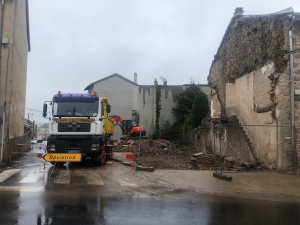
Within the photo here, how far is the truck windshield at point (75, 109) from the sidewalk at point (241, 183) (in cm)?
352

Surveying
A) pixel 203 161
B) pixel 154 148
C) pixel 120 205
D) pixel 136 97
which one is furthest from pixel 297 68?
pixel 136 97

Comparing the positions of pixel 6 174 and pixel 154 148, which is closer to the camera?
pixel 6 174

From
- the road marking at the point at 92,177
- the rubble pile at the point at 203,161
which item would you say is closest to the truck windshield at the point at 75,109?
the road marking at the point at 92,177

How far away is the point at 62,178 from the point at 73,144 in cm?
262

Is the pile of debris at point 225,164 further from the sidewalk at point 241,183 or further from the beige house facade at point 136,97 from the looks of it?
the beige house facade at point 136,97

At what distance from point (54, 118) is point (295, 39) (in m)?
10.7

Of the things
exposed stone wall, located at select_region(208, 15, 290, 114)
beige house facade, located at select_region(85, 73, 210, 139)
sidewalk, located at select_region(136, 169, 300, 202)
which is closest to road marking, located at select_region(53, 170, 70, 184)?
sidewalk, located at select_region(136, 169, 300, 202)

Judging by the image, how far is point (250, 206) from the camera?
779 centimetres

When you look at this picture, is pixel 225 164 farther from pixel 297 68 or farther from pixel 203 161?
pixel 297 68

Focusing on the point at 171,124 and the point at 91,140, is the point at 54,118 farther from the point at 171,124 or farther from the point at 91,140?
the point at 171,124

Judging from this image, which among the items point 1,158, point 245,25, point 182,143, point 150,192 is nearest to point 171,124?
point 182,143

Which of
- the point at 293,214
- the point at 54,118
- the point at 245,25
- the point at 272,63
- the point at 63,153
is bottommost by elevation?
the point at 293,214

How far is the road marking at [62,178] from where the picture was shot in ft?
→ 34.1

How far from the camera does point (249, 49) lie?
16.0 metres
